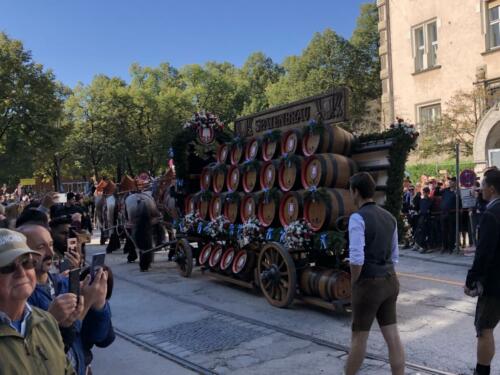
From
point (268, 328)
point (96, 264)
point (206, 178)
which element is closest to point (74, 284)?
point (96, 264)

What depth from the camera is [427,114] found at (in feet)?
79.3

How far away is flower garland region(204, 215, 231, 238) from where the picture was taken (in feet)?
29.3

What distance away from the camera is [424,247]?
1284cm

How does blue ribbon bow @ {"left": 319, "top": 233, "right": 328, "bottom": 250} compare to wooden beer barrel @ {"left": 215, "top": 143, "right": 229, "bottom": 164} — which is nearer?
blue ribbon bow @ {"left": 319, "top": 233, "right": 328, "bottom": 250}

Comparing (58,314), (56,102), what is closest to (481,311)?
(58,314)

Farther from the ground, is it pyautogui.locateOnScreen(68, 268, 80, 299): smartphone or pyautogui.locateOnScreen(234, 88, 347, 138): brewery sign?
pyautogui.locateOnScreen(234, 88, 347, 138): brewery sign

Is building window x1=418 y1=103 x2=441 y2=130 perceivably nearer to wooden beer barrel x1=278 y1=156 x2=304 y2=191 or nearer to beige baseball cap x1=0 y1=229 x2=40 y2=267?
wooden beer barrel x1=278 y1=156 x2=304 y2=191

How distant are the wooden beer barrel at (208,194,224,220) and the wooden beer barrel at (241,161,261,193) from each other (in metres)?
0.68

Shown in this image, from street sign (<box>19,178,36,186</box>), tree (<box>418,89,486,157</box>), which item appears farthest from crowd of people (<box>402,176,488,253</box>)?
street sign (<box>19,178,36,186</box>)

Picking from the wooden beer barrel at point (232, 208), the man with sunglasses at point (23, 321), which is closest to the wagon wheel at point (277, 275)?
the wooden beer barrel at point (232, 208)

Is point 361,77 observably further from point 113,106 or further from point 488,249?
point 488,249

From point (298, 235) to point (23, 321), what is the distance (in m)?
5.37

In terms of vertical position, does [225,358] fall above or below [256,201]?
below

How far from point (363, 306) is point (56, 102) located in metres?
27.1
